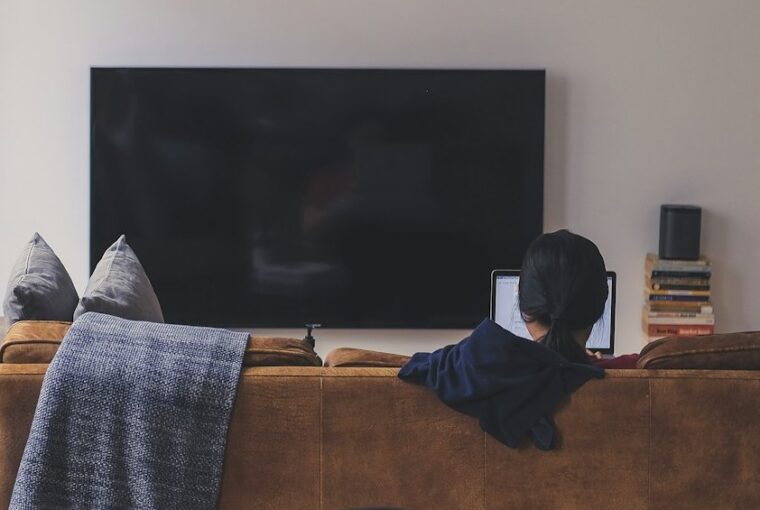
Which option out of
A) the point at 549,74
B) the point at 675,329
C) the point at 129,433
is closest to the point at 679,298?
the point at 675,329

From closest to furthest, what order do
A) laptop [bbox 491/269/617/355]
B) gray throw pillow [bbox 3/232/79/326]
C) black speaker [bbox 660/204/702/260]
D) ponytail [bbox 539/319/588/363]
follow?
1. ponytail [bbox 539/319/588/363]
2. gray throw pillow [bbox 3/232/79/326]
3. laptop [bbox 491/269/617/355]
4. black speaker [bbox 660/204/702/260]

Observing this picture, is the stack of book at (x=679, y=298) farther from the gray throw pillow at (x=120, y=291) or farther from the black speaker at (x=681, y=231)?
the gray throw pillow at (x=120, y=291)

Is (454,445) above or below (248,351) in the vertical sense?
below

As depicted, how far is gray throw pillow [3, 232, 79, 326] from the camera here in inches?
93.4

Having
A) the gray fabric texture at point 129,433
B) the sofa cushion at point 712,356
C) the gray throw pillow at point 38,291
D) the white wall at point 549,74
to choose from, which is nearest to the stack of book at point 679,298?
the white wall at point 549,74

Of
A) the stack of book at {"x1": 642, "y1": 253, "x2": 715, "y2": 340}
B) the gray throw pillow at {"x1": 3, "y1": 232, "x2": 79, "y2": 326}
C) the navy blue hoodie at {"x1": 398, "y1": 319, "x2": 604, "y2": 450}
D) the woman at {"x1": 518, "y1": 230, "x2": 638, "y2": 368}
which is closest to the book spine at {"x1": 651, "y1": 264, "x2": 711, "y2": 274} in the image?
the stack of book at {"x1": 642, "y1": 253, "x2": 715, "y2": 340}

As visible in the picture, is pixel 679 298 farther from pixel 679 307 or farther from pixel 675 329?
pixel 675 329

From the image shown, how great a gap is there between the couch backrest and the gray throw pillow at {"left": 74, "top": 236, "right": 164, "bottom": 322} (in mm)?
326

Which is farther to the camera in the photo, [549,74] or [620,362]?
[549,74]

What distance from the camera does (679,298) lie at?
15.1ft

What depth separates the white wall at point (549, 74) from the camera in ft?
15.1

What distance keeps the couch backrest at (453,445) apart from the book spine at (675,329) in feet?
8.45

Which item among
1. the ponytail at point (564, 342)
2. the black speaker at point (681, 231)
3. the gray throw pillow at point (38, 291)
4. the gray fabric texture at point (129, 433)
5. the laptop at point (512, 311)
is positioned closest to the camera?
the gray fabric texture at point (129, 433)

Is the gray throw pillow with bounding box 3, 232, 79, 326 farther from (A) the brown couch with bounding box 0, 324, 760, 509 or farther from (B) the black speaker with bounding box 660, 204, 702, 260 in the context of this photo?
(B) the black speaker with bounding box 660, 204, 702, 260
